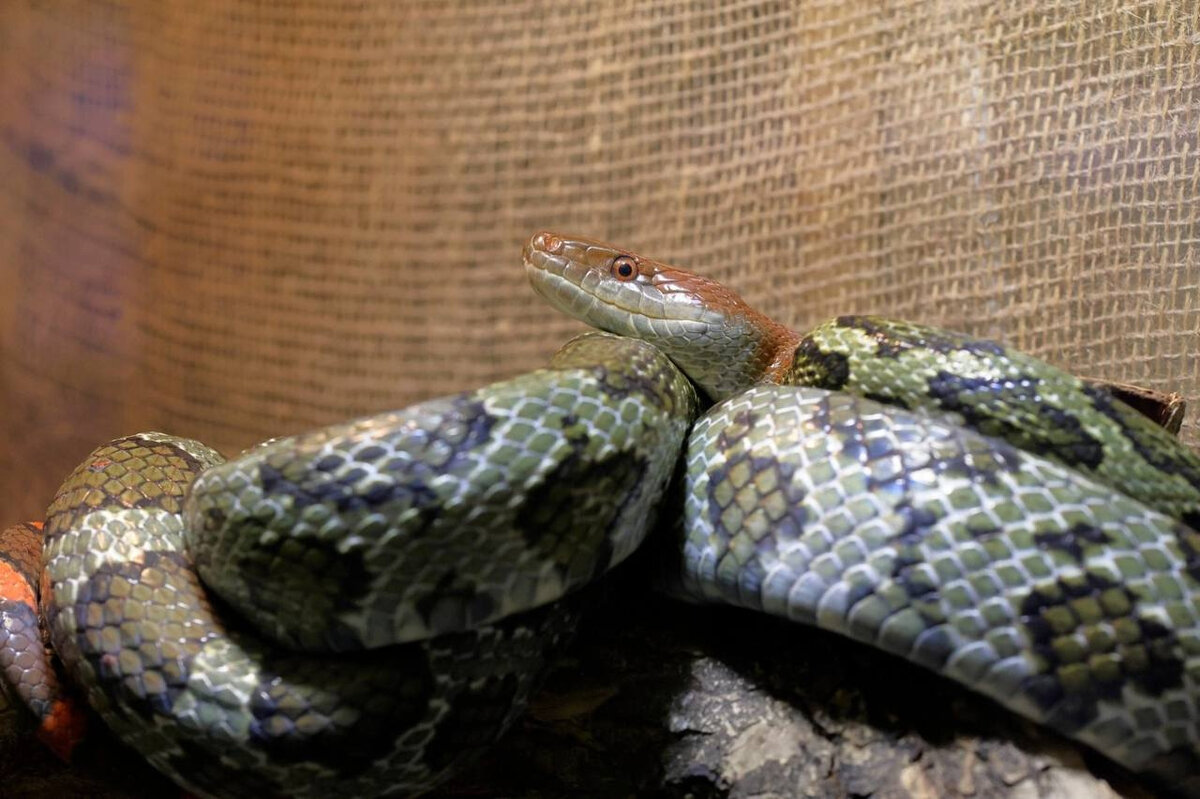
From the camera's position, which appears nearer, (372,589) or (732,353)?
(372,589)

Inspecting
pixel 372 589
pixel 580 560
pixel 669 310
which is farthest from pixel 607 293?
pixel 372 589

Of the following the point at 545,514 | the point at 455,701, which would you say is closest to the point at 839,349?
the point at 545,514

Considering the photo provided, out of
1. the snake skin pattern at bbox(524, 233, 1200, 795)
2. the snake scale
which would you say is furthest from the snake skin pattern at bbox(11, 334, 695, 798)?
the snake skin pattern at bbox(524, 233, 1200, 795)

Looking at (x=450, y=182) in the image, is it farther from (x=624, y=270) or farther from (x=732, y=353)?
(x=732, y=353)

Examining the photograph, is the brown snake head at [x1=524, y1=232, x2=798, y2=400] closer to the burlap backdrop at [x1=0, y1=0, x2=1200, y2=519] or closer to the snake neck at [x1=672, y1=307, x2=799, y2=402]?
the snake neck at [x1=672, y1=307, x2=799, y2=402]

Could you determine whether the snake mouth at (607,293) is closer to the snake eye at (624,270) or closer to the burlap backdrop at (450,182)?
the snake eye at (624,270)

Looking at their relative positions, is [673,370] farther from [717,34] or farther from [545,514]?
[717,34]
